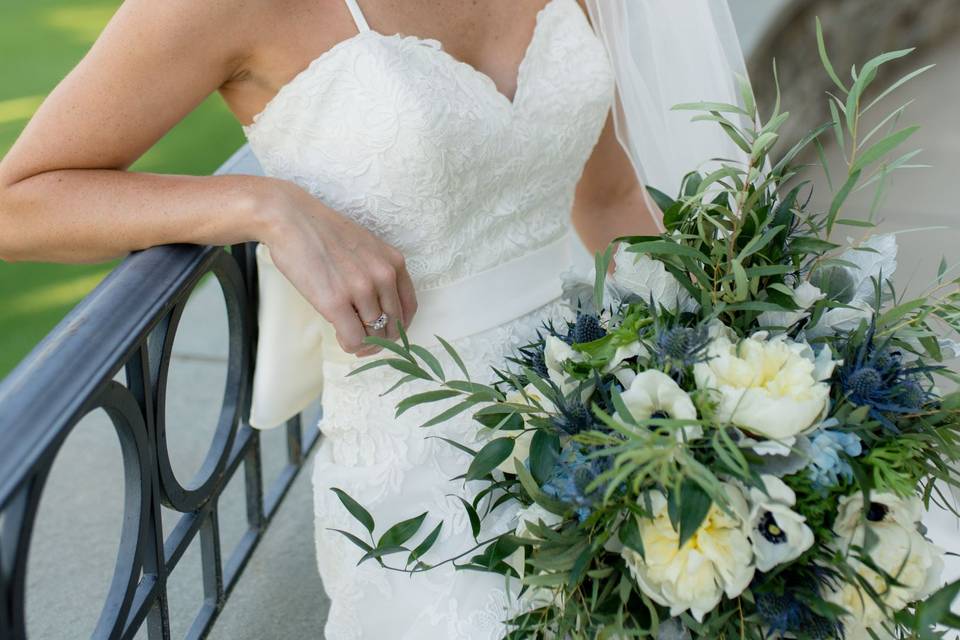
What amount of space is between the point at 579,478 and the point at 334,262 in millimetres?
442

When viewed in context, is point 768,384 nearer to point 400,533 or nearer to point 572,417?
point 572,417

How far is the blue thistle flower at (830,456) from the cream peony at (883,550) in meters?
0.03

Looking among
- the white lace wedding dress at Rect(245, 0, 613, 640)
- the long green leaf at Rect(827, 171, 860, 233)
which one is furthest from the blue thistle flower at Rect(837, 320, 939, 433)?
the white lace wedding dress at Rect(245, 0, 613, 640)

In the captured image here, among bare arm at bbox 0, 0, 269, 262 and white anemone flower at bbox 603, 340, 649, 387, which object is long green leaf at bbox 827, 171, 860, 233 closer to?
white anemone flower at bbox 603, 340, 649, 387

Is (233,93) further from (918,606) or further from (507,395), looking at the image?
(918,606)

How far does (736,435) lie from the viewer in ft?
2.68

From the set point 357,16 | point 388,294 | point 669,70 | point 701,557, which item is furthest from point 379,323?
point 669,70

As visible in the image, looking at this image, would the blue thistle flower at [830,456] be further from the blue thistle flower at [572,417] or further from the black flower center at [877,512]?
the blue thistle flower at [572,417]

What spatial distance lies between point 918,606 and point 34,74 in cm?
473

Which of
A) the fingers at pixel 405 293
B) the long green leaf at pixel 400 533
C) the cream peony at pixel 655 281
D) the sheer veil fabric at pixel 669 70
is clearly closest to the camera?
the cream peony at pixel 655 281

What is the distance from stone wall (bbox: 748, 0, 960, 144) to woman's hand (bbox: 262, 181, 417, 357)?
8.51 ft

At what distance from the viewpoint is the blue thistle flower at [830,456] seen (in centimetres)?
81

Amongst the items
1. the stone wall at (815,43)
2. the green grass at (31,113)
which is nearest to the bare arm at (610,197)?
the stone wall at (815,43)

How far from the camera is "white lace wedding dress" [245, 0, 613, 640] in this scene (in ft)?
3.92
